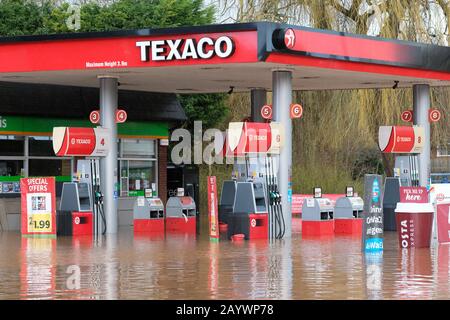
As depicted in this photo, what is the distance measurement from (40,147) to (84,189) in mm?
4215

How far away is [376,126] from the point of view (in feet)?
114

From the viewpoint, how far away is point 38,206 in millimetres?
26188

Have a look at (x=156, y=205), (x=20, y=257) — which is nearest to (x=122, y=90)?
(x=156, y=205)

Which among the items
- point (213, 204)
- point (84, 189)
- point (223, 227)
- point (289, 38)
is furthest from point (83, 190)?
point (289, 38)

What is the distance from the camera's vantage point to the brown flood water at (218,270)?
14320 mm

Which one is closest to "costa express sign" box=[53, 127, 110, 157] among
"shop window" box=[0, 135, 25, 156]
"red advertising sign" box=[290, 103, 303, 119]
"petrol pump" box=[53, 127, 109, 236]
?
"petrol pump" box=[53, 127, 109, 236]

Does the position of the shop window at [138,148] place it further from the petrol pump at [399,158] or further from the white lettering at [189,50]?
the white lettering at [189,50]

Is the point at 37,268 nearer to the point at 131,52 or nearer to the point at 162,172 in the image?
the point at 131,52

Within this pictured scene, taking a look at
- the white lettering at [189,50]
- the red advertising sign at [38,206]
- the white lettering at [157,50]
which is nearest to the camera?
the white lettering at [189,50]

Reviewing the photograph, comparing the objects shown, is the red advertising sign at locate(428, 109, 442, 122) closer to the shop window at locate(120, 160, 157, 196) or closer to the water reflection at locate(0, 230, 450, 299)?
the water reflection at locate(0, 230, 450, 299)

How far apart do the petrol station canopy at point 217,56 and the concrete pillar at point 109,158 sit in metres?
→ 0.44

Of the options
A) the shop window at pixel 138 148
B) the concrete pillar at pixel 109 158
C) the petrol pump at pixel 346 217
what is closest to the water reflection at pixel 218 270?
the concrete pillar at pixel 109 158

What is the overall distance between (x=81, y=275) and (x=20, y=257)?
3989 mm

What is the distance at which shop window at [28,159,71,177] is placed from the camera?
1220 inches
